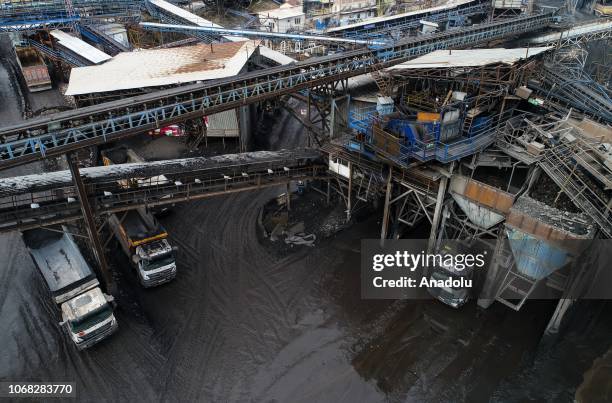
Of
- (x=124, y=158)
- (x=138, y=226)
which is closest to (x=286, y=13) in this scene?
(x=124, y=158)

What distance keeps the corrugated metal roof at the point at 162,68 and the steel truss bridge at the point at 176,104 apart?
4.22 m

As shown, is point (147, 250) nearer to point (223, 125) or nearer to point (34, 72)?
point (223, 125)

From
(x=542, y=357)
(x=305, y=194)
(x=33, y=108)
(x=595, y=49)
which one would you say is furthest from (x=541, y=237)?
(x=33, y=108)

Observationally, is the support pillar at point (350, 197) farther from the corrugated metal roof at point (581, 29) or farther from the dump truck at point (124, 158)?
the corrugated metal roof at point (581, 29)

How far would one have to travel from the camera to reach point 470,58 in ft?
82.4

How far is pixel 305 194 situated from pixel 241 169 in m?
6.51

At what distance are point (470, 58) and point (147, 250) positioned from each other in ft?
68.8

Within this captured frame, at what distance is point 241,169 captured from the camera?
1006 inches

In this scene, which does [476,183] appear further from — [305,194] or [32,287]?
[32,287]

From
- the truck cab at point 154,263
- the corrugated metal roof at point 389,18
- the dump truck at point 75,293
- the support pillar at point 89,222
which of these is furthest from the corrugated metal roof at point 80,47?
Answer: the corrugated metal roof at point 389,18

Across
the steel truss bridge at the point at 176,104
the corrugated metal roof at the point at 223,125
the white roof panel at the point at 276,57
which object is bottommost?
A: the corrugated metal roof at the point at 223,125

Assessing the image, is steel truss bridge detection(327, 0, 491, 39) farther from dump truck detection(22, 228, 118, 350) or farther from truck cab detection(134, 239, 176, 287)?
dump truck detection(22, 228, 118, 350)

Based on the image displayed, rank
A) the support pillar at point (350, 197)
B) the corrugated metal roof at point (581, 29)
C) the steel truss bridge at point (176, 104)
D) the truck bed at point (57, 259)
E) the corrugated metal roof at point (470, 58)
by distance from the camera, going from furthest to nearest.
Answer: the corrugated metal roof at point (581, 29) → the support pillar at point (350, 197) → the corrugated metal roof at point (470, 58) → the truck bed at point (57, 259) → the steel truss bridge at point (176, 104)

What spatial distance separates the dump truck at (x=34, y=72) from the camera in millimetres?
42500
